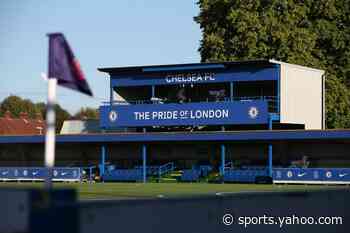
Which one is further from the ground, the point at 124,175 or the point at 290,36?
the point at 290,36

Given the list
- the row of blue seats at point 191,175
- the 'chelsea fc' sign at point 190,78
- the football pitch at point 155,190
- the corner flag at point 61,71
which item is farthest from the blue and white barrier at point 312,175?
the corner flag at point 61,71

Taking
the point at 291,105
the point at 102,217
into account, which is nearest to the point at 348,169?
the point at 291,105

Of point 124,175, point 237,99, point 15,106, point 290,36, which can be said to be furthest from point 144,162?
point 15,106

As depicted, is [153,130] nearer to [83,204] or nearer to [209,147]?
[209,147]

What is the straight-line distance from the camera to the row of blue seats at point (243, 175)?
54.1m

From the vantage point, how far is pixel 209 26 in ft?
222

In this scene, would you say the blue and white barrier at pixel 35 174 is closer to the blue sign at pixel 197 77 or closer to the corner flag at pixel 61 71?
the blue sign at pixel 197 77

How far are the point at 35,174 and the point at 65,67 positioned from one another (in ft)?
170

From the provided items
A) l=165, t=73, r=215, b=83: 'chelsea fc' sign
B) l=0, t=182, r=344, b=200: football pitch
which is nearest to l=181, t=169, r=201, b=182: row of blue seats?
l=165, t=73, r=215, b=83: 'chelsea fc' sign

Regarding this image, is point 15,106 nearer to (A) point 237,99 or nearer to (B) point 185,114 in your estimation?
(A) point 237,99

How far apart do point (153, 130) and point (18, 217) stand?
179 feet

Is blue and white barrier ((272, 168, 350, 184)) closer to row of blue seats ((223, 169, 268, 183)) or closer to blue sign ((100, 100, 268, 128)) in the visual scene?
row of blue seats ((223, 169, 268, 183))

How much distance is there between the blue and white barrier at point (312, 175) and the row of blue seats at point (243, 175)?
150 centimetres

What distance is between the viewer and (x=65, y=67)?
885 cm
